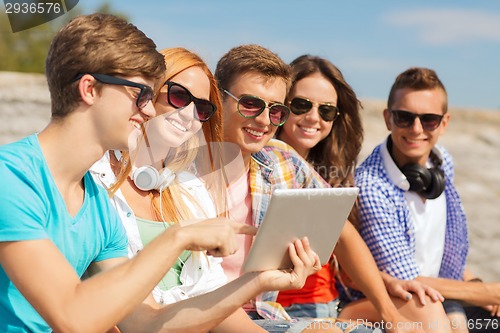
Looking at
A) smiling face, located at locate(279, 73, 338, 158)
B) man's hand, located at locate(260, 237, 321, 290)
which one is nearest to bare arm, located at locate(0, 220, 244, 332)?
man's hand, located at locate(260, 237, 321, 290)

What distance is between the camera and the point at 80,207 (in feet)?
7.08

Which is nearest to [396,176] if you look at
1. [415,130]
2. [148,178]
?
[415,130]

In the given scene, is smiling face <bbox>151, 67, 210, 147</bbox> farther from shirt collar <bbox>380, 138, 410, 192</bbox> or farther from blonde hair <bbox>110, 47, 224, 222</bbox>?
shirt collar <bbox>380, 138, 410, 192</bbox>

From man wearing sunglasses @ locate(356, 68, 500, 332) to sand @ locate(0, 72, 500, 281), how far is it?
2.95 metres

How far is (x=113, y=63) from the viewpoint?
2049 millimetres

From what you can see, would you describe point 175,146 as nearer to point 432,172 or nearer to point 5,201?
point 5,201

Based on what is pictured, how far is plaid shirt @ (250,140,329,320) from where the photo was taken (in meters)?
3.32

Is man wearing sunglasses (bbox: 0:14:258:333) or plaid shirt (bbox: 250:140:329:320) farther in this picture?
plaid shirt (bbox: 250:140:329:320)

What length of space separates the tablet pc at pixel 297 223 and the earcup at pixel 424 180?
1.89 meters

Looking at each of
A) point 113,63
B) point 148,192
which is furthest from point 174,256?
point 148,192

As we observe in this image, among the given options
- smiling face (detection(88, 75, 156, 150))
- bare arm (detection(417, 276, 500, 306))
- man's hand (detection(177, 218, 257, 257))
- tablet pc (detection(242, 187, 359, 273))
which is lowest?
bare arm (detection(417, 276, 500, 306))

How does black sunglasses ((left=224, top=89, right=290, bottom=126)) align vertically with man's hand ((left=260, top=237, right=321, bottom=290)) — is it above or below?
above

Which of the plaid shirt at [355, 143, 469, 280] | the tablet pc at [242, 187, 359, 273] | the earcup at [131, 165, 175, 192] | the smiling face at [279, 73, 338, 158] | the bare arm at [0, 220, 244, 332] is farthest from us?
the smiling face at [279, 73, 338, 158]

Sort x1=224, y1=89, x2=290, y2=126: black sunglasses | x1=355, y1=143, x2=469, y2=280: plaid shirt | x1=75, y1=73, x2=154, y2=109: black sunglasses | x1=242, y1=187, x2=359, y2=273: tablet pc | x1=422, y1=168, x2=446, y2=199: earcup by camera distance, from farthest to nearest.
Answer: x1=422, y1=168, x2=446, y2=199: earcup < x1=355, y1=143, x2=469, y2=280: plaid shirt < x1=224, y1=89, x2=290, y2=126: black sunglasses < x1=242, y1=187, x2=359, y2=273: tablet pc < x1=75, y1=73, x2=154, y2=109: black sunglasses
